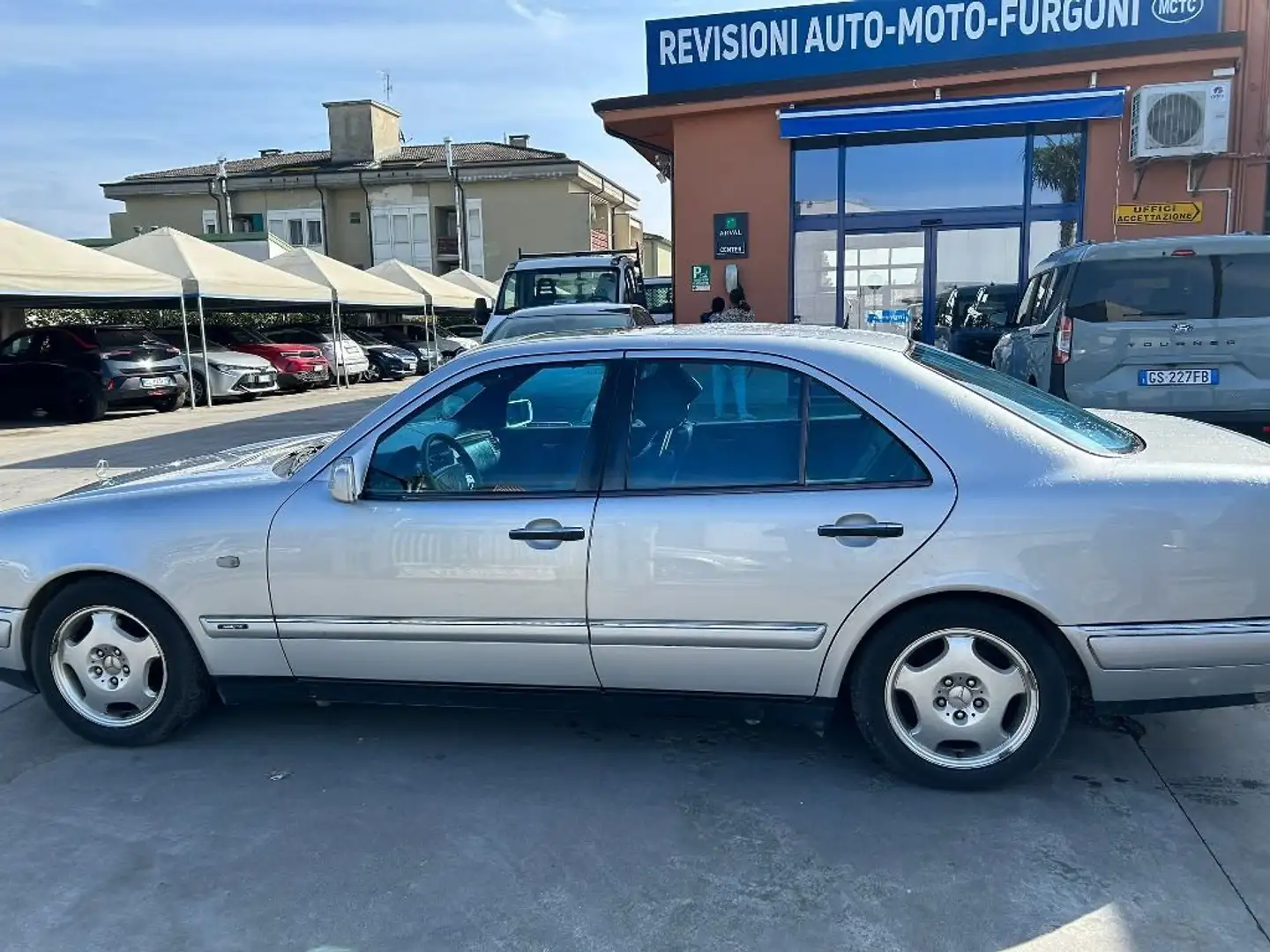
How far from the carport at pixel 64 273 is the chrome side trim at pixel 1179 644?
15010 mm

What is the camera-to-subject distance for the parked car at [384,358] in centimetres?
2631

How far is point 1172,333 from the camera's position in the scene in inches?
277

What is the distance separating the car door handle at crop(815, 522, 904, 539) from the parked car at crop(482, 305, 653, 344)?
6.67m

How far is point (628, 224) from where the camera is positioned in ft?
150

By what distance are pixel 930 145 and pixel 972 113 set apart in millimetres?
744

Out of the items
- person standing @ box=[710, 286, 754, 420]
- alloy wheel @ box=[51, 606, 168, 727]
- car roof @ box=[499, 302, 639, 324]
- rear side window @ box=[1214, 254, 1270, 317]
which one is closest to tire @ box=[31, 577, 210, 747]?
alloy wheel @ box=[51, 606, 168, 727]

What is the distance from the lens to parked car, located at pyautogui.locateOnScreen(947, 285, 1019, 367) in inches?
446

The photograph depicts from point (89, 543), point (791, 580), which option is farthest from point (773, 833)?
point (89, 543)

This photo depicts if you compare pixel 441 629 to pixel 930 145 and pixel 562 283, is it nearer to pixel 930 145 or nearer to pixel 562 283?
pixel 562 283

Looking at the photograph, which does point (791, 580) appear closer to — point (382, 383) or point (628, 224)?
point (382, 383)

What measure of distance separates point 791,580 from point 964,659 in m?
0.61

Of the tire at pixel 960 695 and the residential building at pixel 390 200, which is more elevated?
the residential building at pixel 390 200

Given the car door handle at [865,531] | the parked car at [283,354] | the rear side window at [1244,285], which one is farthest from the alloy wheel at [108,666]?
the parked car at [283,354]

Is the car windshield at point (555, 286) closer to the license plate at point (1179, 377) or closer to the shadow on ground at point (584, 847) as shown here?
the license plate at point (1179, 377)
